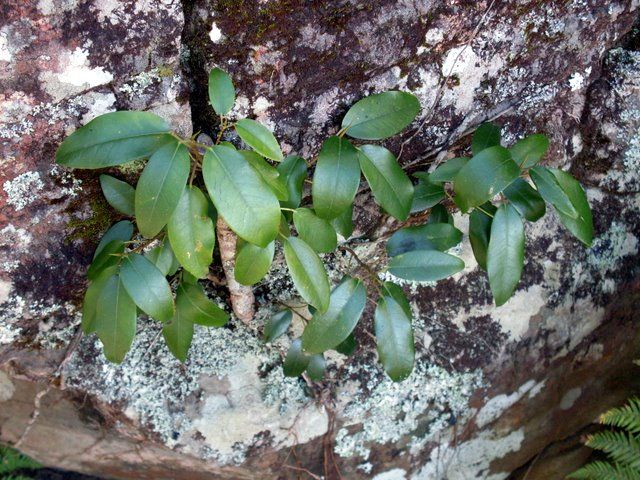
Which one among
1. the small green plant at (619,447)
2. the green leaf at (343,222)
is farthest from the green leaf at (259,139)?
the small green plant at (619,447)

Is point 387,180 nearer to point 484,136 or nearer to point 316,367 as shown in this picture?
point 484,136

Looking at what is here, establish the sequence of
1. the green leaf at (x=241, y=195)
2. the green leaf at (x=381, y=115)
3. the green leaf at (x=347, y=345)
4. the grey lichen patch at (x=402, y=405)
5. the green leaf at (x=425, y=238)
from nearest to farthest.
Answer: the green leaf at (x=241, y=195)
the green leaf at (x=381, y=115)
the green leaf at (x=425, y=238)
the green leaf at (x=347, y=345)
the grey lichen patch at (x=402, y=405)

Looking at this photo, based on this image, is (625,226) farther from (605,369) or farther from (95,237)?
(95,237)

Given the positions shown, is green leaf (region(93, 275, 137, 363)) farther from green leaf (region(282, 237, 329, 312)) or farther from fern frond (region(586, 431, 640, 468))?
fern frond (region(586, 431, 640, 468))

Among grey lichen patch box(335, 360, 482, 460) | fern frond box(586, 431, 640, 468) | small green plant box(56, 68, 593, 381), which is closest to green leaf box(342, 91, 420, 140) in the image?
small green plant box(56, 68, 593, 381)

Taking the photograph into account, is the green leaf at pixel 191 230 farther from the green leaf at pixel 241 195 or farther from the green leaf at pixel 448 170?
the green leaf at pixel 448 170

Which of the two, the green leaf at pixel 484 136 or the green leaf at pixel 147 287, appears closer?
the green leaf at pixel 147 287

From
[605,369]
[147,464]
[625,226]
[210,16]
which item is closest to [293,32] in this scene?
[210,16]
